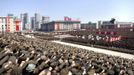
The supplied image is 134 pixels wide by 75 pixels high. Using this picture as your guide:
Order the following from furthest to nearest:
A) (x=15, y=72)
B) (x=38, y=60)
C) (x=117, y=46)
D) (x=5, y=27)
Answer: (x=5, y=27) < (x=117, y=46) < (x=38, y=60) < (x=15, y=72)

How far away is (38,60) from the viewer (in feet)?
45.3

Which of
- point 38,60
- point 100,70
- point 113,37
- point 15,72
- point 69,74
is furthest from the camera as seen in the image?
point 113,37

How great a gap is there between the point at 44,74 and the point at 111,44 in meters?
56.5

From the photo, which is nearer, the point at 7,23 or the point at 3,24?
the point at 3,24

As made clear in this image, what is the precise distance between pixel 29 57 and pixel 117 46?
5148cm

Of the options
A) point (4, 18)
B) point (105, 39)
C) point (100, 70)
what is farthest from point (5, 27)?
point (100, 70)

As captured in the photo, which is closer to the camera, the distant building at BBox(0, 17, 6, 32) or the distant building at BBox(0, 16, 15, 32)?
the distant building at BBox(0, 17, 6, 32)

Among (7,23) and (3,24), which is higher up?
(7,23)

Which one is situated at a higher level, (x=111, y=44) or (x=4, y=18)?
(x=4, y=18)

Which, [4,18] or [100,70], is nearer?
[100,70]

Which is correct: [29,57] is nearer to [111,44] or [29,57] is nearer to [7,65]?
[7,65]

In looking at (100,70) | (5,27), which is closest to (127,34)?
(100,70)

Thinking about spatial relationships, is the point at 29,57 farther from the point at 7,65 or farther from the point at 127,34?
the point at 127,34

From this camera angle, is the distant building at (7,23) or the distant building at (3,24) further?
the distant building at (7,23)
